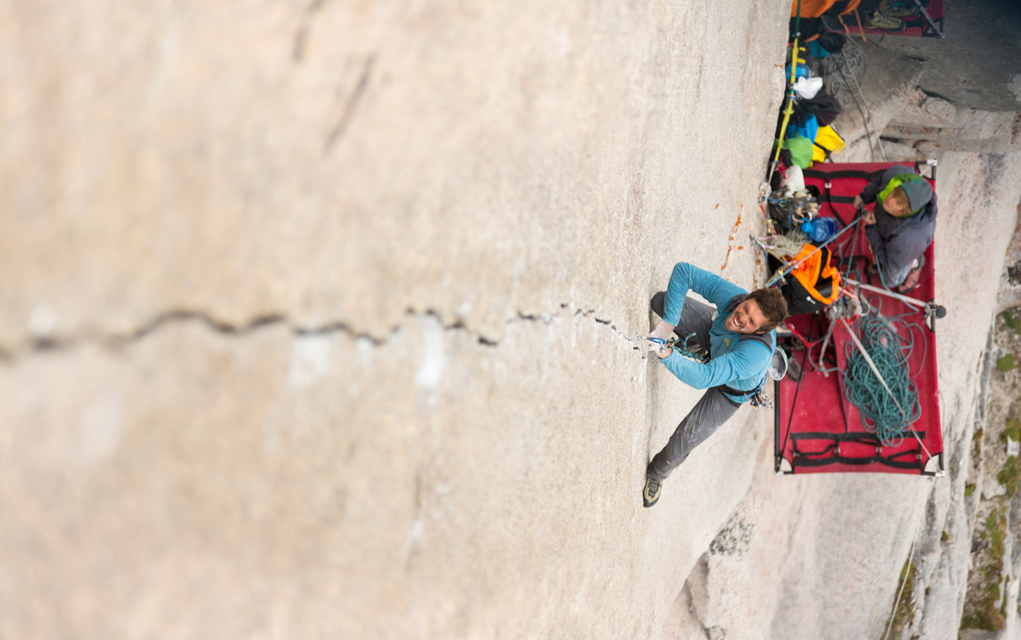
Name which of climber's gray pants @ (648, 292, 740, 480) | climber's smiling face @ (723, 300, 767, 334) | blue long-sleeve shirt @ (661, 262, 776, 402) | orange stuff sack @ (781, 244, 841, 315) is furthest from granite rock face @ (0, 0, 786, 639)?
orange stuff sack @ (781, 244, 841, 315)

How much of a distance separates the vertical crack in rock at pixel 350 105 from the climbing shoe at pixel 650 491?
2.29m

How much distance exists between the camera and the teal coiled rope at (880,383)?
4.28m

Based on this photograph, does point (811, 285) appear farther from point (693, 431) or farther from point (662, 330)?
point (662, 330)

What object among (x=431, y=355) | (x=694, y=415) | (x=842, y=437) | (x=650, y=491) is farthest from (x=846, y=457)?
(x=431, y=355)

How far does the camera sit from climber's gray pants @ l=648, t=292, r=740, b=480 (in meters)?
2.82

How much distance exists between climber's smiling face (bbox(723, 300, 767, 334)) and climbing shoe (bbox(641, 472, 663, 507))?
2.81 feet

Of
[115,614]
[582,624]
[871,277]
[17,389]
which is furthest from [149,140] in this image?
[871,277]

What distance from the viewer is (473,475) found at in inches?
52.0

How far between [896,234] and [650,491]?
8.80ft

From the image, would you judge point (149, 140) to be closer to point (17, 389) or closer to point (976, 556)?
point (17, 389)

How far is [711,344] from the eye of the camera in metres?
2.86

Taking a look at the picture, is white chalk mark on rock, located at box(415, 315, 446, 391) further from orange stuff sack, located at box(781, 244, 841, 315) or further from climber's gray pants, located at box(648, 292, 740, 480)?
orange stuff sack, located at box(781, 244, 841, 315)

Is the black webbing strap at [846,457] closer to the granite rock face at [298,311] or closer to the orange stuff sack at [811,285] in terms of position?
the orange stuff sack at [811,285]

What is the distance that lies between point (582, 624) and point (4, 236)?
6.20ft
